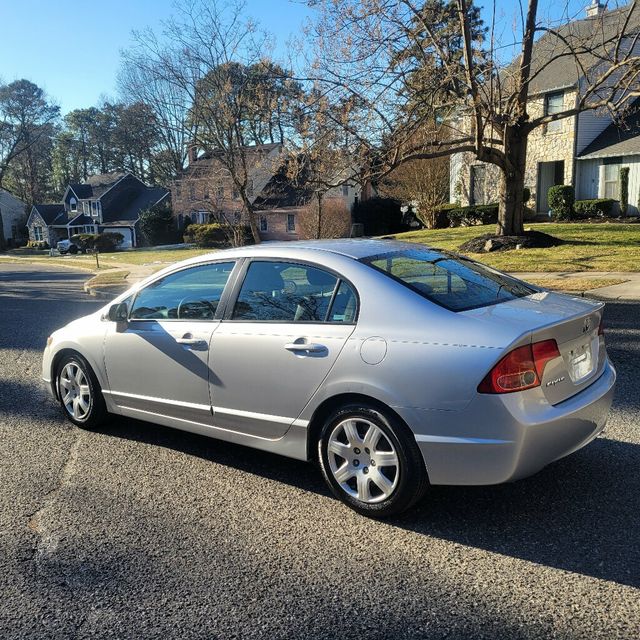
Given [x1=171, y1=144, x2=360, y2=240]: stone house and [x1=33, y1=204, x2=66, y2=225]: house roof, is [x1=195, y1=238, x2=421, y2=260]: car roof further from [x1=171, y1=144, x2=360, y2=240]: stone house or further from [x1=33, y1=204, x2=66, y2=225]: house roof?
[x1=33, y1=204, x2=66, y2=225]: house roof

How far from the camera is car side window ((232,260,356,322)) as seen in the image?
12.4ft

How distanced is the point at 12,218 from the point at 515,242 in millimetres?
71433

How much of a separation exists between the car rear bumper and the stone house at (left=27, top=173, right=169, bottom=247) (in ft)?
193

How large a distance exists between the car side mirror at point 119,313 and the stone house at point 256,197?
14.9m

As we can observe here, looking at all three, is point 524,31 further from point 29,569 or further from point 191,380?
point 29,569

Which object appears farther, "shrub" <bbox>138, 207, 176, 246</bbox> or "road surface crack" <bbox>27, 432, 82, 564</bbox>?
"shrub" <bbox>138, 207, 176, 246</bbox>

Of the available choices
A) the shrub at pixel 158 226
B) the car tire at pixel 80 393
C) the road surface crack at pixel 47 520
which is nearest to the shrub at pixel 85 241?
the shrub at pixel 158 226

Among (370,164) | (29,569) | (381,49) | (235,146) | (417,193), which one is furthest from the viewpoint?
Answer: (417,193)

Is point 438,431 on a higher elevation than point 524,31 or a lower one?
lower

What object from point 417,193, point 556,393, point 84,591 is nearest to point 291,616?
point 84,591

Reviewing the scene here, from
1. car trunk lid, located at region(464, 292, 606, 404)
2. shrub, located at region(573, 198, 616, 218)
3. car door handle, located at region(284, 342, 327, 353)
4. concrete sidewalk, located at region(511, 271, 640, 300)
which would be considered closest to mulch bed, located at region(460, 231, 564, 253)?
concrete sidewalk, located at region(511, 271, 640, 300)

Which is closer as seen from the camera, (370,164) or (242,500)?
(242,500)

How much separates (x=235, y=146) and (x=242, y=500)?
18673 mm

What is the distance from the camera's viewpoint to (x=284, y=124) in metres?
18.0
